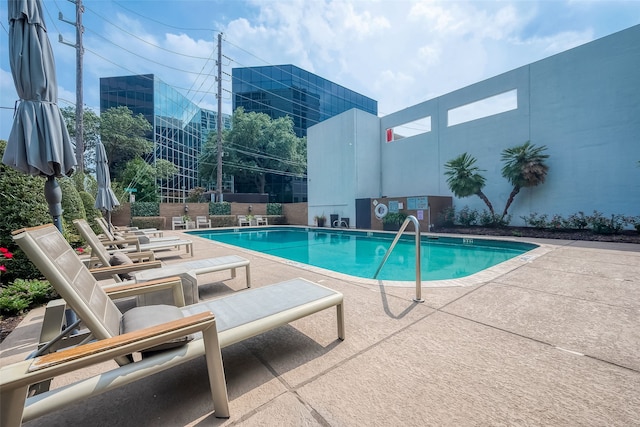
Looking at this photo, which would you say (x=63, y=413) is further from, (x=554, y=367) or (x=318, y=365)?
(x=554, y=367)

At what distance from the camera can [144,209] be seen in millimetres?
15273

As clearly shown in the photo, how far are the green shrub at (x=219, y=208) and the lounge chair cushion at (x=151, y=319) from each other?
16582 mm

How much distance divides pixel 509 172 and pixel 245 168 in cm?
2058

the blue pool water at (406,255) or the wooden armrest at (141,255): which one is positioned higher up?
the wooden armrest at (141,255)

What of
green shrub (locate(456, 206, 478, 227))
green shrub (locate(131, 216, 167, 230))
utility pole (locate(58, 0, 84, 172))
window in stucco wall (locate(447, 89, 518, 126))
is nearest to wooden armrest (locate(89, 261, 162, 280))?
utility pole (locate(58, 0, 84, 172))

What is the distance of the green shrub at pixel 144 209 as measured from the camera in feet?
49.4

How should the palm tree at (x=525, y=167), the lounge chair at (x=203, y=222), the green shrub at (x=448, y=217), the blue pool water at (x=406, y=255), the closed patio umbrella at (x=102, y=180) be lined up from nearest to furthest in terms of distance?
the blue pool water at (x=406, y=255)
the closed patio umbrella at (x=102, y=180)
the palm tree at (x=525, y=167)
the green shrub at (x=448, y=217)
the lounge chair at (x=203, y=222)

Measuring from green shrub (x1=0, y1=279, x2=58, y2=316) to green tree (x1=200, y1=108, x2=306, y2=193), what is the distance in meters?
21.9

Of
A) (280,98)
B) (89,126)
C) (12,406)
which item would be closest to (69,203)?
(12,406)

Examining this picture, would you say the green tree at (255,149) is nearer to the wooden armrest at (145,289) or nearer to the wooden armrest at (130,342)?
the wooden armrest at (145,289)

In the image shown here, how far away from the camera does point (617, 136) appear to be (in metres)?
8.79

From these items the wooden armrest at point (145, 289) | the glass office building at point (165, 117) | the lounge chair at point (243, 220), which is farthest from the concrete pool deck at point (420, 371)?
the glass office building at point (165, 117)

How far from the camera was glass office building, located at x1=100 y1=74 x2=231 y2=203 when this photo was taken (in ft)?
76.7

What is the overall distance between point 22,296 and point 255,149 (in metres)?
22.9
